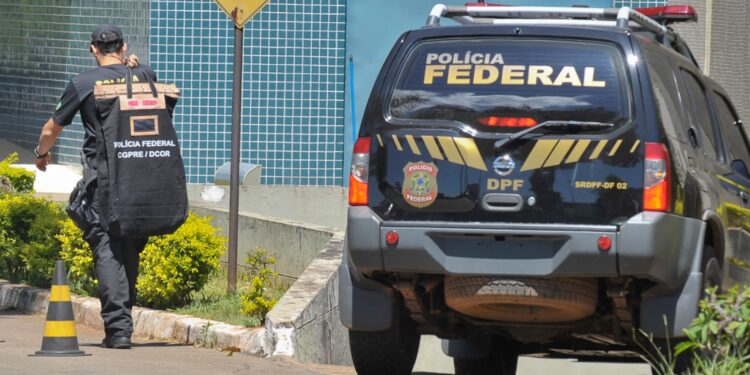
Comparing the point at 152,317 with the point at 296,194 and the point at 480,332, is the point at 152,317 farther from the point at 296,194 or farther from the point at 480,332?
the point at 296,194

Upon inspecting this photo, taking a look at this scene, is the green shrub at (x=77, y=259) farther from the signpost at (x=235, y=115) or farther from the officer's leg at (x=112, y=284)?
the officer's leg at (x=112, y=284)

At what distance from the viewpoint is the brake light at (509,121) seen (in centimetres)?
690

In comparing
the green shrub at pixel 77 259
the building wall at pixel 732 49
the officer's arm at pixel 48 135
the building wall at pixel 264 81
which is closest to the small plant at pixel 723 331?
the officer's arm at pixel 48 135

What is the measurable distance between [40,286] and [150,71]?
302 cm

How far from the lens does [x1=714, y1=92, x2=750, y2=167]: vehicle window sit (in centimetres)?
841

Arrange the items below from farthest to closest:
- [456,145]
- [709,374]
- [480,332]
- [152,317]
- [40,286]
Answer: [40,286], [152,317], [480,332], [456,145], [709,374]

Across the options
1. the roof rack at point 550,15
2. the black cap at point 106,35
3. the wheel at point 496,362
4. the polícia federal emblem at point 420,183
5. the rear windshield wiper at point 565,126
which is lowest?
the wheel at point 496,362

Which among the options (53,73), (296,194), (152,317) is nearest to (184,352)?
(152,317)

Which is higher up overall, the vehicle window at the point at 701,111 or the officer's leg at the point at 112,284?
the vehicle window at the point at 701,111

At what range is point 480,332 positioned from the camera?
26.4 feet

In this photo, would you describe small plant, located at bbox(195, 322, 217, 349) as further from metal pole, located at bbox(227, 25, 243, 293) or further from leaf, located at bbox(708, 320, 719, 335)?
leaf, located at bbox(708, 320, 719, 335)

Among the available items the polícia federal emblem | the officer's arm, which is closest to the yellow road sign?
the officer's arm

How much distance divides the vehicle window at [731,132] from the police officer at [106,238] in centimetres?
323

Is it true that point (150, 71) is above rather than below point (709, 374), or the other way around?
above
